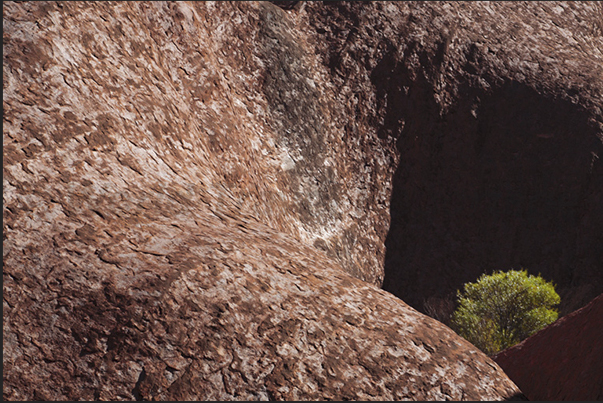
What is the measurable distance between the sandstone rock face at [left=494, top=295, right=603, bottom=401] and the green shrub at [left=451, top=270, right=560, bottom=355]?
1744 millimetres

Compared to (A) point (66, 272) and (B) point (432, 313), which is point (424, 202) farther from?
(A) point (66, 272)

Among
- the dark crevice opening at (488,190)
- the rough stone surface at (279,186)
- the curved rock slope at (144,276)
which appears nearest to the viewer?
the curved rock slope at (144,276)

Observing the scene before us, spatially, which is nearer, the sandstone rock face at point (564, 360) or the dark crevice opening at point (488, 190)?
the sandstone rock face at point (564, 360)

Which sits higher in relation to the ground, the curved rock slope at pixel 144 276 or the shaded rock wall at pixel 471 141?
the shaded rock wall at pixel 471 141

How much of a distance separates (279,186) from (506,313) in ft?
15.3

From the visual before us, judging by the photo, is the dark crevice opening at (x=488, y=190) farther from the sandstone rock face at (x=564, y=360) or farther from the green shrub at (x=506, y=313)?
the sandstone rock face at (x=564, y=360)

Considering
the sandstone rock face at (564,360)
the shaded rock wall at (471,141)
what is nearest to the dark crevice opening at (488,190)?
the shaded rock wall at (471,141)

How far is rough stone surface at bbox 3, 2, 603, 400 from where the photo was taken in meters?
4.87

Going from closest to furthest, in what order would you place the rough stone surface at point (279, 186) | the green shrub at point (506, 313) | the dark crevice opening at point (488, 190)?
the rough stone surface at point (279, 186)
the green shrub at point (506, 313)
the dark crevice opening at point (488, 190)

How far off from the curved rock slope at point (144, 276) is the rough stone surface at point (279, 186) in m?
0.02

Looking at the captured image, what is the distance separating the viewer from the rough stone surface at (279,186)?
4871 millimetres

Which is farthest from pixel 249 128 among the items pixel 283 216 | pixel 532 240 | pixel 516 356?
pixel 532 240

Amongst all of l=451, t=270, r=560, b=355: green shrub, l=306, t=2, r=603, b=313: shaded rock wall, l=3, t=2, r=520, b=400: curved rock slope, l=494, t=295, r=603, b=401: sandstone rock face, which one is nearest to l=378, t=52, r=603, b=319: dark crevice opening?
l=306, t=2, r=603, b=313: shaded rock wall

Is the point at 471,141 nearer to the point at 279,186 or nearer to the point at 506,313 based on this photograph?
the point at 506,313
